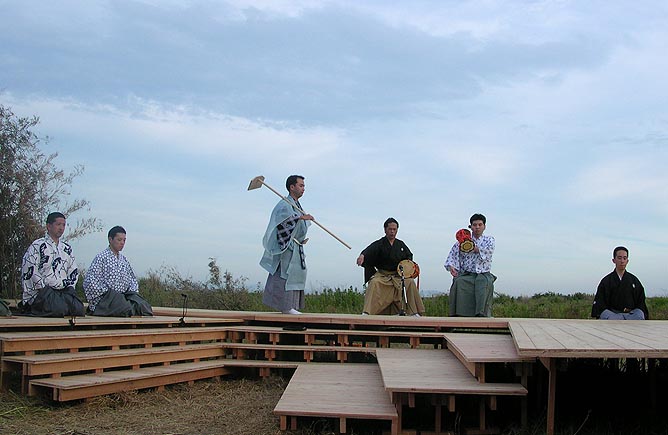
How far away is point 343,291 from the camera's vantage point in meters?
11.4

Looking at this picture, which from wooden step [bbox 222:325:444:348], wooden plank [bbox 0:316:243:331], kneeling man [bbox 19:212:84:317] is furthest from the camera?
wooden step [bbox 222:325:444:348]

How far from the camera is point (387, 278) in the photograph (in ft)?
27.8

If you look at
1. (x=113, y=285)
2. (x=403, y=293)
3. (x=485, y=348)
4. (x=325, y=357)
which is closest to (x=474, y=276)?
(x=403, y=293)

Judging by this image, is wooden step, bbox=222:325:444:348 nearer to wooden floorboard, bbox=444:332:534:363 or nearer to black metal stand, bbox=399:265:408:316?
wooden floorboard, bbox=444:332:534:363

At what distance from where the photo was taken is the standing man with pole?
23.4 feet

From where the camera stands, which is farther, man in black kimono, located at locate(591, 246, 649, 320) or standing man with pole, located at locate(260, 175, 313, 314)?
man in black kimono, located at locate(591, 246, 649, 320)

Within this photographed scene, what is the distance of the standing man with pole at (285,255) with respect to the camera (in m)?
7.13

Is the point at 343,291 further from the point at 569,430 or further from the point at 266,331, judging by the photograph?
the point at 569,430

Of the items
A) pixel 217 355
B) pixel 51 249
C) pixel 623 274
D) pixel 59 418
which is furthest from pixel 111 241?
pixel 623 274

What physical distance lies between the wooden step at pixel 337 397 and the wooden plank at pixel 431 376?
0.17 meters

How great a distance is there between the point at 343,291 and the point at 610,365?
18.3 ft

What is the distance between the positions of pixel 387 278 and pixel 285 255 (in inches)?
70.8

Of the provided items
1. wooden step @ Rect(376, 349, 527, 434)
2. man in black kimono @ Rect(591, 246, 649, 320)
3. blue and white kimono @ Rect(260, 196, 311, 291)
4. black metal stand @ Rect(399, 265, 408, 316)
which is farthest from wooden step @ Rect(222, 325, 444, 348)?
man in black kimono @ Rect(591, 246, 649, 320)

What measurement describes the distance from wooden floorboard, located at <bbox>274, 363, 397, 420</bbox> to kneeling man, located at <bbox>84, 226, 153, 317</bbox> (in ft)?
6.14
